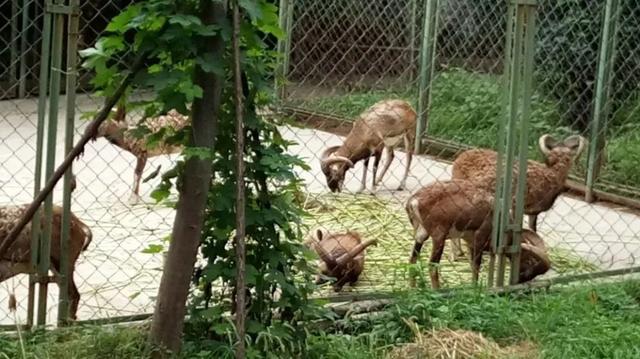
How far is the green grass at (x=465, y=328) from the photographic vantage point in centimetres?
455

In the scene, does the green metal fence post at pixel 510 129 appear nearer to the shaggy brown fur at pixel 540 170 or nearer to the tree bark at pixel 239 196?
the shaggy brown fur at pixel 540 170

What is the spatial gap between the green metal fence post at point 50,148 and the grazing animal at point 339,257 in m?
1.77

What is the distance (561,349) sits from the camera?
16.4ft

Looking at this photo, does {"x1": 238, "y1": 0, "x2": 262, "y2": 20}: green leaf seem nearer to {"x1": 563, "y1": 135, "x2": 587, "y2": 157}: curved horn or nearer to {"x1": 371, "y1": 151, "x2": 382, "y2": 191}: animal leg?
{"x1": 563, "y1": 135, "x2": 587, "y2": 157}: curved horn

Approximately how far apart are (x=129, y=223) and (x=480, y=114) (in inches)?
178

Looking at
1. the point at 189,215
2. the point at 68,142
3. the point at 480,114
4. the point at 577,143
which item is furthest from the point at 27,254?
the point at 480,114

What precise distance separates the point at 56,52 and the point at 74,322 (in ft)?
3.76

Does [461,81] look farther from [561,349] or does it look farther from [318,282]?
[561,349]

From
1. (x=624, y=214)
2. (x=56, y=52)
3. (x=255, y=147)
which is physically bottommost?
(x=624, y=214)

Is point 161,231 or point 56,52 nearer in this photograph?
point 56,52

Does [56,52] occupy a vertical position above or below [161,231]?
above

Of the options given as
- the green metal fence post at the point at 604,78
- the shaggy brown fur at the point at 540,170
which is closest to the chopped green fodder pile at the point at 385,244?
the shaggy brown fur at the point at 540,170

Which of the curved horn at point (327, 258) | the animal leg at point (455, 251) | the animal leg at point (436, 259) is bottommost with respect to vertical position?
the animal leg at point (455, 251)

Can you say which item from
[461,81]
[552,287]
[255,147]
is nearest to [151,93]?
[255,147]
